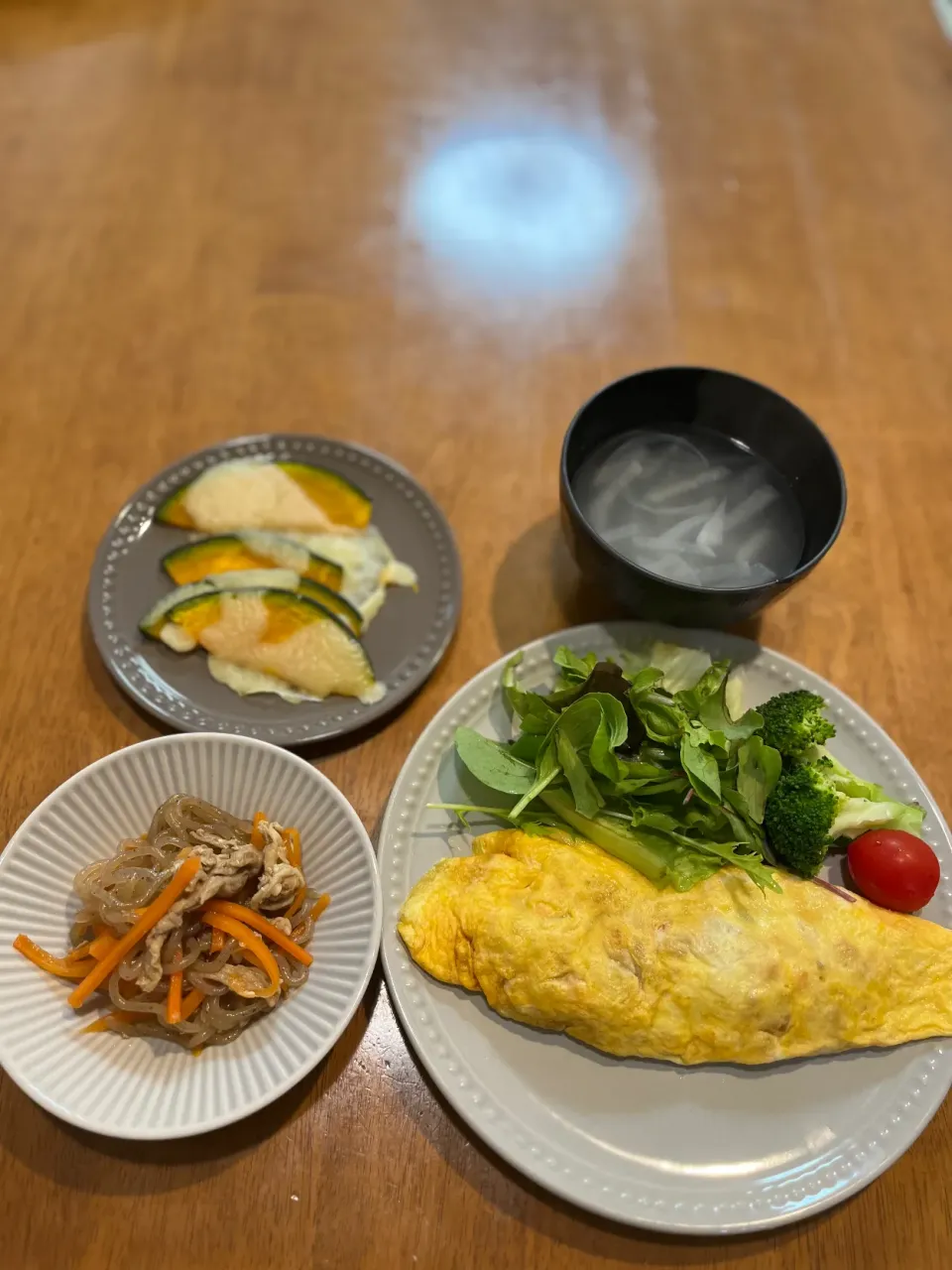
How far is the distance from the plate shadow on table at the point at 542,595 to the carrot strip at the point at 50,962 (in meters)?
1.20

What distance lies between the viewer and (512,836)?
1.85 metres

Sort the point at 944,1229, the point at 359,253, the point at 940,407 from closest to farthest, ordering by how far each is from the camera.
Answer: the point at 944,1229 < the point at 940,407 < the point at 359,253

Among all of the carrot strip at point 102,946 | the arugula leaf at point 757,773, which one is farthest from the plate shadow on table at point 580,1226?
the arugula leaf at point 757,773

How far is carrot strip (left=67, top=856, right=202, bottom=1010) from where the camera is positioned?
5.15ft

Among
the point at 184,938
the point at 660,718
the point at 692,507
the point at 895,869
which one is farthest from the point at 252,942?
the point at 692,507

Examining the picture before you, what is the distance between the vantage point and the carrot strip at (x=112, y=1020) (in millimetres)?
1594

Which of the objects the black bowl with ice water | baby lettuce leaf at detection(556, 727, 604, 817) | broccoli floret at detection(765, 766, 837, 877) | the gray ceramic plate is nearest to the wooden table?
the gray ceramic plate

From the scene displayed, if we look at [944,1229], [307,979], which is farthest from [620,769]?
[944,1229]

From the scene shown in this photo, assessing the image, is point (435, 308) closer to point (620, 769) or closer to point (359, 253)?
point (359, 253)

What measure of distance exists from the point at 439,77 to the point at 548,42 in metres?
0.59

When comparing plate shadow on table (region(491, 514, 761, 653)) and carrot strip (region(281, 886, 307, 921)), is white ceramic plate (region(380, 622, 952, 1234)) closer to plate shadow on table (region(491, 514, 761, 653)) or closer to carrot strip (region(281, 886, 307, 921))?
carrot strip (region(281, 886, 307, 921))

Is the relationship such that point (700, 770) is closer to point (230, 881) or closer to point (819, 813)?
point (819, 813)

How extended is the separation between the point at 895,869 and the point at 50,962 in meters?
1.70

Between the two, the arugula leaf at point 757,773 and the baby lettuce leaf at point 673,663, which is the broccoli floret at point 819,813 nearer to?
the arugula leaf at point 757,773
